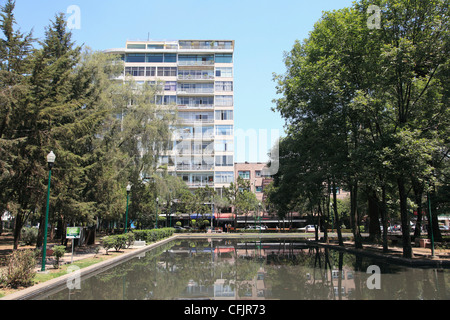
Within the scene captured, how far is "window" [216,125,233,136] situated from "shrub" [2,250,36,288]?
52.9 m

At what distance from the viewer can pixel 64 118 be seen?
1964 centimetres

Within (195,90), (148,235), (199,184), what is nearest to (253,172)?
(199,184)

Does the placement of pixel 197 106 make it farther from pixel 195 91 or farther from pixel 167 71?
pixel 167 71

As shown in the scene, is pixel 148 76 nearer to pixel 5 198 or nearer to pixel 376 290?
pixel 5 198

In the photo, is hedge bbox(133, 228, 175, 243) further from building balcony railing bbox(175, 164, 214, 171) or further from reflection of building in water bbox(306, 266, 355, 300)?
building balcony railing bbox(175, 164, 214, 171)

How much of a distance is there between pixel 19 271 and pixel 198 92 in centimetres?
5668

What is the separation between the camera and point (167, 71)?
214ft

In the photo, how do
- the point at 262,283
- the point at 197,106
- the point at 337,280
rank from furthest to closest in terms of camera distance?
the point at 197,106
the point at 337,280
the point at 262,283

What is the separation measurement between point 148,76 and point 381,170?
55801mm

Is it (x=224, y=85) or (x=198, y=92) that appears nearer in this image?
(x=198, y=92)

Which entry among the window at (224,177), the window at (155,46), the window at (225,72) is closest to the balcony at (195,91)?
the window at (225,72)

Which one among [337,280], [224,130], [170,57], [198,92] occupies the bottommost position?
[337,280]

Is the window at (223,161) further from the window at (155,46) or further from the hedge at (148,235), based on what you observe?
the hedge at (148,235)
